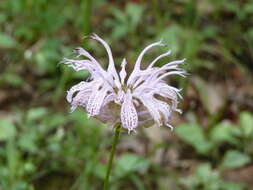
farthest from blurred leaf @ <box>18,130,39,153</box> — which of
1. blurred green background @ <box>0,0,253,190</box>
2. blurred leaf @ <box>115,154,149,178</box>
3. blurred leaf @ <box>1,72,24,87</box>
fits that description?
blurred leaf @ <box>1,72,24,87</box>

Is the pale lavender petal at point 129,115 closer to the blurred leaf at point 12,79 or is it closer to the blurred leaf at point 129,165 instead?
the blurred leaf at point 129,165

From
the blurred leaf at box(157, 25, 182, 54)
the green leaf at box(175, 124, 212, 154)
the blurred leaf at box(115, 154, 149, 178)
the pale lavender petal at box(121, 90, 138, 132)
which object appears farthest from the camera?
the blurred leaf at box(157, 25, 182, 54)

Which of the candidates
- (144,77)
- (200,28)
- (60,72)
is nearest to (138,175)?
(60,72)

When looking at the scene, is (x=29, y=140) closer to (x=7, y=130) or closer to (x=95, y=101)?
(x=7, y=130)

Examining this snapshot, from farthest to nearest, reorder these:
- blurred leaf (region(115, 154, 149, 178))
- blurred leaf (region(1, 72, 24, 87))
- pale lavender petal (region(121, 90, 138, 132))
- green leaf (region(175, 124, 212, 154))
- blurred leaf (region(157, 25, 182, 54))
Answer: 1. blurred leaf (region(1, 72, 24, 87))
2. blurred leaf (region(157, 25, 182, 54))
3. green leaf (region(175, 124, 212, 154))
4. blurred leaf (region(115, 154, 149, 178))
5. pale lavender petal (region(121, 90, 138, 132))

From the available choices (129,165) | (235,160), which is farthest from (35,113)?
Result: (235,160)

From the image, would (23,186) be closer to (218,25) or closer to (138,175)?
(138,175)

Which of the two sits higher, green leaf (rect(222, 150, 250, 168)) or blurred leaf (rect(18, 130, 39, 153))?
green leaf (rect(222, 150, 250, 168))

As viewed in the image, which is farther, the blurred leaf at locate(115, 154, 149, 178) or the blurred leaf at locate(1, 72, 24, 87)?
the blurred leaf at locate(1, 72, 24, 87)

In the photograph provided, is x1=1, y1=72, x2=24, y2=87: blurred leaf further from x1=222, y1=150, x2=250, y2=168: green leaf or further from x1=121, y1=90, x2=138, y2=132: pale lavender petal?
x1=121, y1=90, x2=138, y2=132: pale lavender petal
